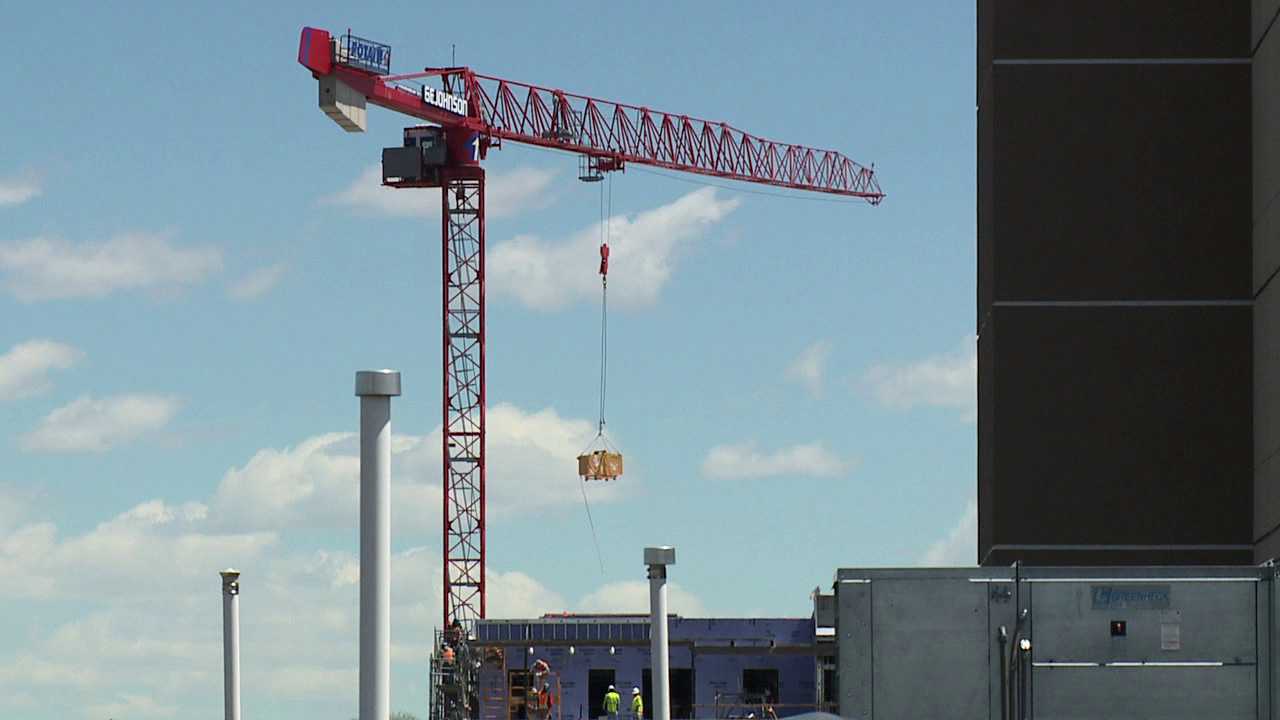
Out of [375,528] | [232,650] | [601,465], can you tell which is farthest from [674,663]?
[375,528]

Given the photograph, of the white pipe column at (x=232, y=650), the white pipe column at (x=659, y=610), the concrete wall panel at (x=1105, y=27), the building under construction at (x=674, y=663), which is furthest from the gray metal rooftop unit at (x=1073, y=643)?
the building under construction at (x=674, y=663)

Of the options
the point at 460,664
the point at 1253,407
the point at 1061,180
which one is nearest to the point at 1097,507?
the point at 1253,407

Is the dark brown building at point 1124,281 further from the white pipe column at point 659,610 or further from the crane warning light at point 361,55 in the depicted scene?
the crane warning light at point 361,55

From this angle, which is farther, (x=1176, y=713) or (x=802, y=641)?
(x=802, y=641)

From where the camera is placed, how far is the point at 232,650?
42.8 m

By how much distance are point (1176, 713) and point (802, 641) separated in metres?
→ 50.2

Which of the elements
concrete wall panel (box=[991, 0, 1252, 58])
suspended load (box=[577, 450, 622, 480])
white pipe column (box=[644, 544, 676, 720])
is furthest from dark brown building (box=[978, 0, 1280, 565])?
suspended load (box=[577, 450, 622, 480])

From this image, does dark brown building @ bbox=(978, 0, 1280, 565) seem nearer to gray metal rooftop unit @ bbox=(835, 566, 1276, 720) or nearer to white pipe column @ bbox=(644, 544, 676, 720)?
gray metal rooftop unit @ bbox=(835, 566, 1276, 720)

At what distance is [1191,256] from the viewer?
60.6 m

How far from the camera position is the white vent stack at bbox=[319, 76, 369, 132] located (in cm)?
13062

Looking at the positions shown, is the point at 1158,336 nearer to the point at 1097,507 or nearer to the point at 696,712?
the point at 1097,507

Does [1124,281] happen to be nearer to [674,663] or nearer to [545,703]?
[545,703]

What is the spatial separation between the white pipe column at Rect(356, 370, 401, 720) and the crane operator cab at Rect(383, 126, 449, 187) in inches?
4544

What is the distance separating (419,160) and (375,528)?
117 m
